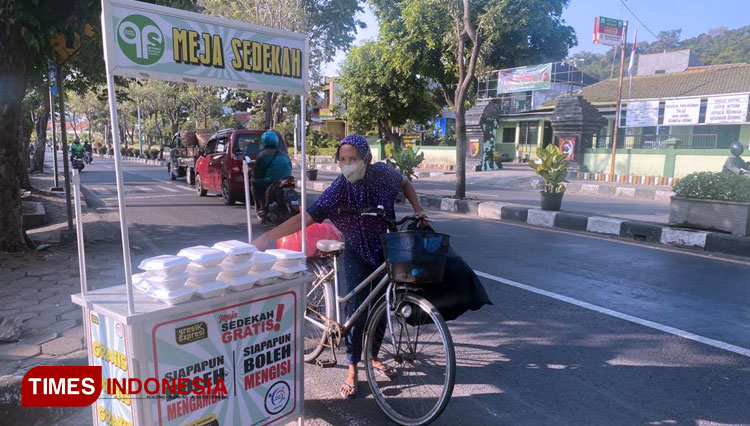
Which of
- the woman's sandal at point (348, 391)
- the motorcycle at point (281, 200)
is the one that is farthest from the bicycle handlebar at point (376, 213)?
the motorcycle at point (281, 200)

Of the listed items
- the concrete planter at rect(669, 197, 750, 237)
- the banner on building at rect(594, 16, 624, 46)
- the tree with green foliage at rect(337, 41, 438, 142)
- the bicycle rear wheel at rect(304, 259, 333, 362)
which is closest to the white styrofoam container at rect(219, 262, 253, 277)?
the bicycle rear wheel at rect(304, 259, 333, 362)

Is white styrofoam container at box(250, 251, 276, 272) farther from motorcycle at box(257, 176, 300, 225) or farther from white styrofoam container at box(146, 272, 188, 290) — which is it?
motorcycle at box(257, 176, 300, 225)

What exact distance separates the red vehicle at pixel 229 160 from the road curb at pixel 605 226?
427cm

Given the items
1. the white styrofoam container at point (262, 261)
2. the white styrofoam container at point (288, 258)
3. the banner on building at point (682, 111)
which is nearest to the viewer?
the white styrofoam container at point (262, 261)

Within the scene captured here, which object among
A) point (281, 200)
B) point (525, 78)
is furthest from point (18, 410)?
point (525, 78)

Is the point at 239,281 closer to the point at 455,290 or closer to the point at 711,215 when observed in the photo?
the point at 455,290

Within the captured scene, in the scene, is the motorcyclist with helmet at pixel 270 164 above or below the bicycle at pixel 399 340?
above

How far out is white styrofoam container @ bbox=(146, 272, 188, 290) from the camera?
204cm

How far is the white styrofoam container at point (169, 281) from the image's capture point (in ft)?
6.69

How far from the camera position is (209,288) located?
2.13 m

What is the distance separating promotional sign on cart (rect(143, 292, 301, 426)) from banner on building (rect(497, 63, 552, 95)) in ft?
72.2

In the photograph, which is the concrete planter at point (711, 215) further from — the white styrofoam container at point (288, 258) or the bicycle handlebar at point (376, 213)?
the white styrofoam container at point (288, 258)

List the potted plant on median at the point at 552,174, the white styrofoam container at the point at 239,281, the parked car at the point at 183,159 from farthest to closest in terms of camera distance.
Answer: the parked car at the point at 183,159 → the potted plant on median at the point at 552,174 → the white styrofoam container at the point at 239,281

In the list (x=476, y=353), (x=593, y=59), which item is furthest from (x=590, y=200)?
(x=593, y=59)
